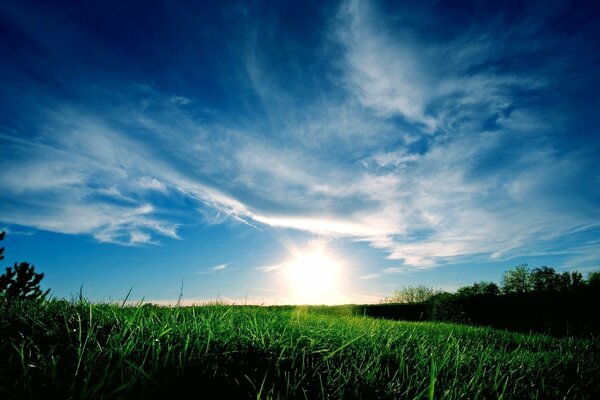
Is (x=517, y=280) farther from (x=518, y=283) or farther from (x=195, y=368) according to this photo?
(x=195, y=368)

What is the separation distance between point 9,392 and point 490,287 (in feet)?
155

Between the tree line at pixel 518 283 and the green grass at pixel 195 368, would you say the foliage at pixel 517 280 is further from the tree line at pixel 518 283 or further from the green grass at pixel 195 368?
the green grass at pixel 195 368

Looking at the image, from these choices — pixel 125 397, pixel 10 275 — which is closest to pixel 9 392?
pixel 125 397

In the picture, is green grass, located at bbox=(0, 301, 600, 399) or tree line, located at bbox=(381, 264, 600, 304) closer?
green grass, located at bbox=(0, 301, 600, 399)

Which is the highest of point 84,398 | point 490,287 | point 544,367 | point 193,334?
point 490,287

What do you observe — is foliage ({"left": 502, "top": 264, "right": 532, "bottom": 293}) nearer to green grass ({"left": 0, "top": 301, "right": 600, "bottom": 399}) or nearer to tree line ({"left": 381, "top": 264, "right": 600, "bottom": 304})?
tree line ({"left": 381, "top": 264, "right": 600, "bottom": 304})

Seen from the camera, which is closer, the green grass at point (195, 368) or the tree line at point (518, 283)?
the green grass at point (195, 368)

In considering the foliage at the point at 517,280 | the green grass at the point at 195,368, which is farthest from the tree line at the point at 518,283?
the green grass at the point at 195,368

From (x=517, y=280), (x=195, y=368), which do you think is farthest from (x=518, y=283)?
(x=195, y=368)

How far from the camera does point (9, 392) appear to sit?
130 cm

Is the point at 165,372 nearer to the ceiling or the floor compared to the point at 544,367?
nearer to the ceiling

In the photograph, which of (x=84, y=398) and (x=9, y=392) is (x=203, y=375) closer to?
(x=84, y=398)

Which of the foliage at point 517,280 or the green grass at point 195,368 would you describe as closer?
the green grass at point 195,368

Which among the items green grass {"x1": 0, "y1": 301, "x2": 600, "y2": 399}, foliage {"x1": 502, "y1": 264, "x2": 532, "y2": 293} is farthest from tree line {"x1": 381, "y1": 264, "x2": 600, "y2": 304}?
green grass {"x1": 0, "y1": 301, "x2": 600, "y2": 399}
